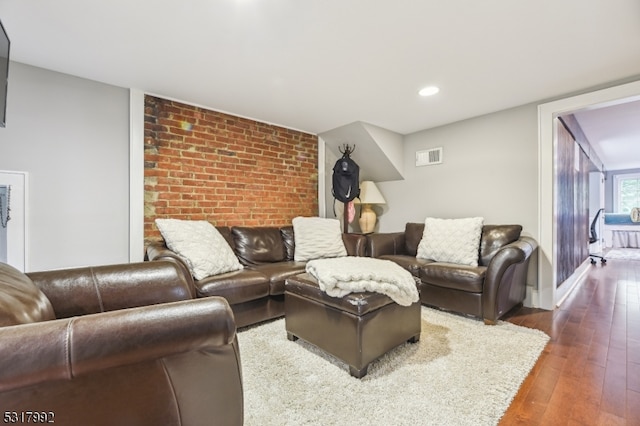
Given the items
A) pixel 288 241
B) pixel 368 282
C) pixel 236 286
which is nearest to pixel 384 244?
pixel 288 241

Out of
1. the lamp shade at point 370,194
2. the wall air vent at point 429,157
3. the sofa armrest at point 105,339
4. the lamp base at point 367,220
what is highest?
the wall air vent at point 429,157

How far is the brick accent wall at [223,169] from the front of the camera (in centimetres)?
269

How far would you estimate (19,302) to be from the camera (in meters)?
0.84

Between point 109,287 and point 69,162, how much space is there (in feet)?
5.13

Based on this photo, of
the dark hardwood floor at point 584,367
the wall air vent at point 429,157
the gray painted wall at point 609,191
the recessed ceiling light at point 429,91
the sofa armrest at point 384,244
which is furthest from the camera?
the gray painted wall at point 609,191

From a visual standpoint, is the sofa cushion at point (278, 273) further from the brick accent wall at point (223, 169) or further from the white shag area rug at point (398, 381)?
the brick accent wall at point (223, 169)

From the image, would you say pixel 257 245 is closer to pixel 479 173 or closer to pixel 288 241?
pixel 288 241

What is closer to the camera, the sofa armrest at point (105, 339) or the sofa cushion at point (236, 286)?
the sofa armrest at point (105, 339)

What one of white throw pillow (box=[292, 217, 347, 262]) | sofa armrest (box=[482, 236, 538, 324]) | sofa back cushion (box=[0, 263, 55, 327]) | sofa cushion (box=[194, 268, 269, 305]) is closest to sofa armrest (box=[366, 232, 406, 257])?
white throw pillow (box=[292, 217, 347, 262])

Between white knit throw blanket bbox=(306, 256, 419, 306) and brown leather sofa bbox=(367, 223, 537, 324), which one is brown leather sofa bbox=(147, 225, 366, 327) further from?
brown leather sofa bbox=(367, 223, 537, 324)

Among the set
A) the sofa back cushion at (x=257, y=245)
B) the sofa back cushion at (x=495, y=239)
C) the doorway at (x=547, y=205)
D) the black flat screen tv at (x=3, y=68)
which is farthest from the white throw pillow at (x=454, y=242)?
the black flat screen tv at (x=3, y=68)

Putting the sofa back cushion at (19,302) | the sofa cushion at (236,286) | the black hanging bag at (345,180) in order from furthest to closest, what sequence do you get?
the black hanging bag at (345,180), the sofa cushion at (236,286), the sofa back cushion at (19,302)

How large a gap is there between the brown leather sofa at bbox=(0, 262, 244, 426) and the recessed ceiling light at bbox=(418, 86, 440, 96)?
247 cm

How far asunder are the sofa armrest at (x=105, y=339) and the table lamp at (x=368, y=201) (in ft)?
11.0
